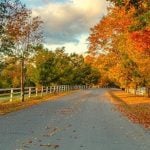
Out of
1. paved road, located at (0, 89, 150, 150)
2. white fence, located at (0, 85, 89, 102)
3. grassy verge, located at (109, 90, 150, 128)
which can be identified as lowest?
paved road, located at (0, 89, 150, 150)

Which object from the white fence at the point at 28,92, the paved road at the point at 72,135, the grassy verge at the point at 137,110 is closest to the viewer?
the paved road at the point at 72,135

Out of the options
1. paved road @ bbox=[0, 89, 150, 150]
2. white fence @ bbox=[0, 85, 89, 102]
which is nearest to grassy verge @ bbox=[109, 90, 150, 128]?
paved road @ bbox=[0, 89, 150, 150]

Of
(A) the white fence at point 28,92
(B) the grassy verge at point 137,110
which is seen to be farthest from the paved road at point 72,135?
(A) the white fence at point 28,92

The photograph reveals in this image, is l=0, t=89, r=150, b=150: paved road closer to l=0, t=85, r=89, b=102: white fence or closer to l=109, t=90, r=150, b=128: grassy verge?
l=109, t=90, r=150, b=128: grassy verge

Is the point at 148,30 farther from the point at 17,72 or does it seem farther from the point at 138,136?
the point at 17,72

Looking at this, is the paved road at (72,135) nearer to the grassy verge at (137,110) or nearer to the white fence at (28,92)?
the grassy verge at (137,110)

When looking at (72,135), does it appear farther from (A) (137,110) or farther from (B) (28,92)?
(B) (28,92)

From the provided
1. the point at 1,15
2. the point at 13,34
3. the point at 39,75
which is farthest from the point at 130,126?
the point at 39,75

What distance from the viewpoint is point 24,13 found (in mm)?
37406

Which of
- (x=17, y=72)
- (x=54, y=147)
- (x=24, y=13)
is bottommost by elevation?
(x=54, y=147)

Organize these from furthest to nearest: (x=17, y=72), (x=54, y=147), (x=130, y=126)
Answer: (x=17, y=72) < (x=130, y=126) < (x=54, y=147)

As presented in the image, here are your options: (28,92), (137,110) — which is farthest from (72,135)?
(28,92)

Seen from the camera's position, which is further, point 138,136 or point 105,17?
point 105,17

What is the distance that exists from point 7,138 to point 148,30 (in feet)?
56.3
